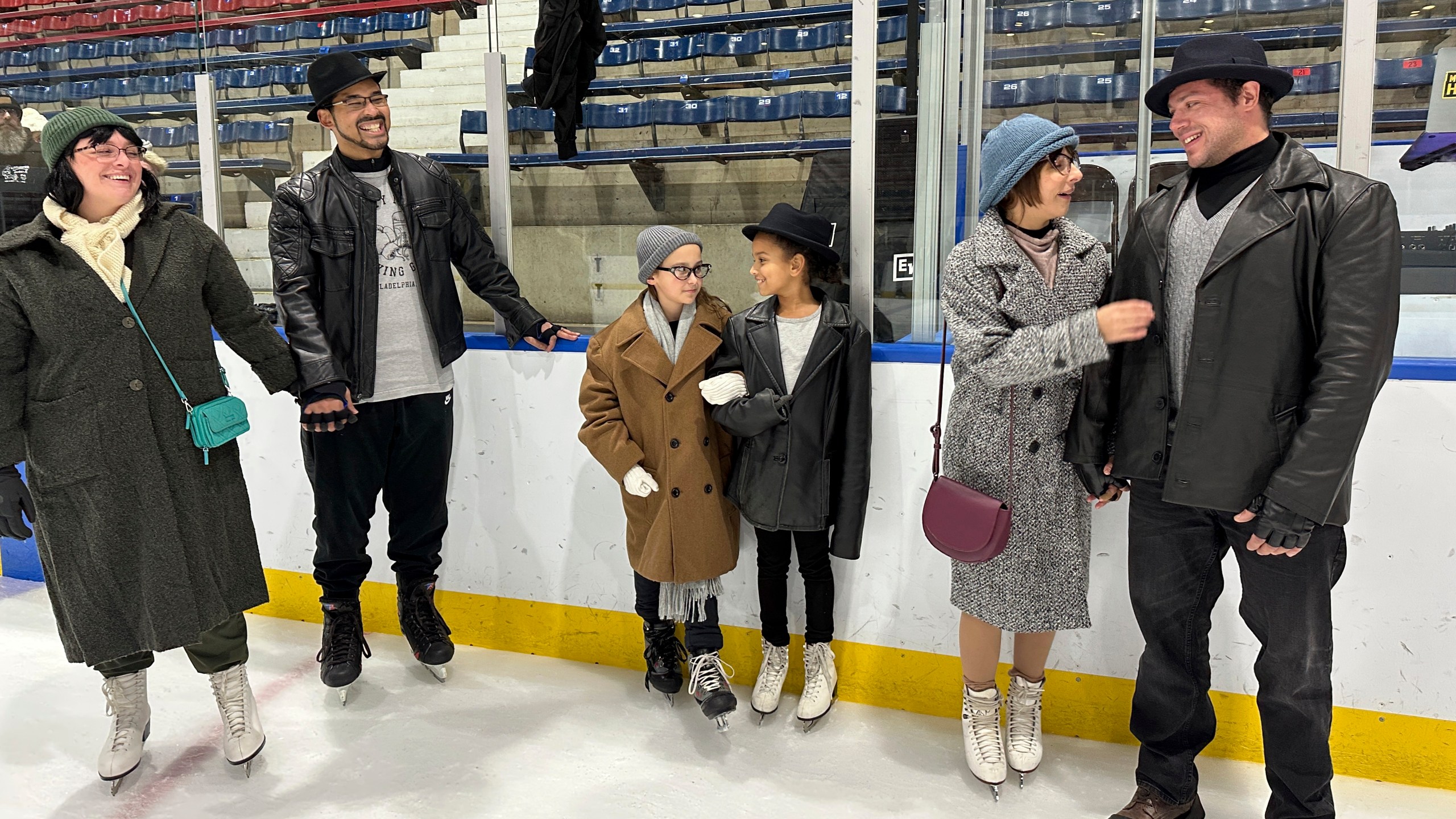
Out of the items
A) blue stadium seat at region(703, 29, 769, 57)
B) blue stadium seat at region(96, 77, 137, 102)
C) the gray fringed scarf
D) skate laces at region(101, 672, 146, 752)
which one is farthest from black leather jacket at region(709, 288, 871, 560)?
blue stadium seat at region(703, 29, 769, 57)

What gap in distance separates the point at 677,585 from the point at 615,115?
5.22ft

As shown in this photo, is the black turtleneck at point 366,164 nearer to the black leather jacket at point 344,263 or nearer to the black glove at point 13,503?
the black leather jacket at point 344,263

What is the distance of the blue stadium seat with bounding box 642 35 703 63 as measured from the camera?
411 centimetres

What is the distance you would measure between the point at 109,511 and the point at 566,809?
3.98 feet

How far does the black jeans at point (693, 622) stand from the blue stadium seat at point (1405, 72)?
204 cm

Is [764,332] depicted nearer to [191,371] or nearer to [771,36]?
[191,371]

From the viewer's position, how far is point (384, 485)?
2.78 metres

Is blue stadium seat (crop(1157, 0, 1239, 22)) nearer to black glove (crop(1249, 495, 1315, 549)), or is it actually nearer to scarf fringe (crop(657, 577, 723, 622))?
black glove (crop(1249, 495, 1315, 549))

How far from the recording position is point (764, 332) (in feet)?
7.87

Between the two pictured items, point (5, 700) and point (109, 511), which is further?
point (5, 700)

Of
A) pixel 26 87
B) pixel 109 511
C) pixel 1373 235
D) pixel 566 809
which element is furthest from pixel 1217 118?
pixel 26 87

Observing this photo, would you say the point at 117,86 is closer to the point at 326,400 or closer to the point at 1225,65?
the point at 326,400

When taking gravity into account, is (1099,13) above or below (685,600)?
above

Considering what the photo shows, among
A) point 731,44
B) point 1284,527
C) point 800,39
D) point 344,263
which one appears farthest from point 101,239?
point 731,44
